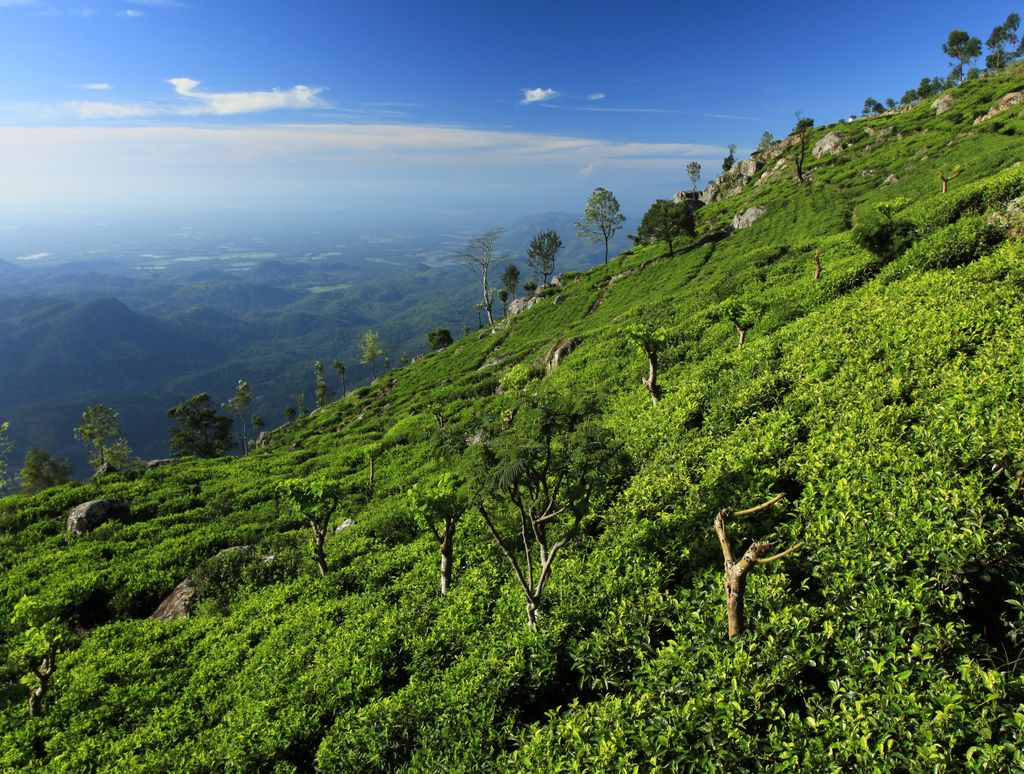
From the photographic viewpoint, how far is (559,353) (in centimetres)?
4006

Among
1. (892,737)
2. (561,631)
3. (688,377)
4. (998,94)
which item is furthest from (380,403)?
(998,94)

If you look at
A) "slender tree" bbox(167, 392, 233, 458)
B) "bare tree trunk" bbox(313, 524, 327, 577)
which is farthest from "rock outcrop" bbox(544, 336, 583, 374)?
"slender tree" bbox(167, 392, 233, 458)

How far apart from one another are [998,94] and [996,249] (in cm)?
8112

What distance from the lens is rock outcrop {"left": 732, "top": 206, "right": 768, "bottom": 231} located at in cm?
6750

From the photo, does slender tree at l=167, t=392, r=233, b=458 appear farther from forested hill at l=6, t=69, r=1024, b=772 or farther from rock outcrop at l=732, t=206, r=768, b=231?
rock outcrop at l=732, t=206, r=768, b=231

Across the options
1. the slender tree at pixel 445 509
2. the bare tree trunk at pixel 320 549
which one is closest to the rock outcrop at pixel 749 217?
the slender tree at pixel 445 509

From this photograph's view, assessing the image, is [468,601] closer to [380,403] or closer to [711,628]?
[711,628]

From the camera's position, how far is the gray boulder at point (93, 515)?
28.6 metres

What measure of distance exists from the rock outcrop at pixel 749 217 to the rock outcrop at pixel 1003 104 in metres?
26.8

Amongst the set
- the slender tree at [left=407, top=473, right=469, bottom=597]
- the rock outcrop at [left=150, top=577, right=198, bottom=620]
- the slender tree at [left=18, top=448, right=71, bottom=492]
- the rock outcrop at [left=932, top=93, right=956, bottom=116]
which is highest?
the rock outcrop at [left=932, top=93, right=956, bottom=116]

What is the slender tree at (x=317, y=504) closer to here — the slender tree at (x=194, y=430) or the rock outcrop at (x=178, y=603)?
the rock outcrop at (x=178, y=603)

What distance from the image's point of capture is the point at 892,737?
5445mm

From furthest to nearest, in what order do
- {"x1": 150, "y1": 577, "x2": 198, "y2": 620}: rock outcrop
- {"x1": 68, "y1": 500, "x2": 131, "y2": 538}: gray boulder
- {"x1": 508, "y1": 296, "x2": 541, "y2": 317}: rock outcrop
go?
{"x1": 508, "y1": 296, "x2": 541, "y2": 317}: rock outcrop, {"x1": 68, "y1": 500, "x2": 131, "y2": 538}: gray boulder, {"x1": 150, "y1": 577, "x2": 198, "y2": 620}: rock outcrop

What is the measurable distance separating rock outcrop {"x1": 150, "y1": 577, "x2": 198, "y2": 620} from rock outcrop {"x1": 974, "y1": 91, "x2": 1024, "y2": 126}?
95411 mm
